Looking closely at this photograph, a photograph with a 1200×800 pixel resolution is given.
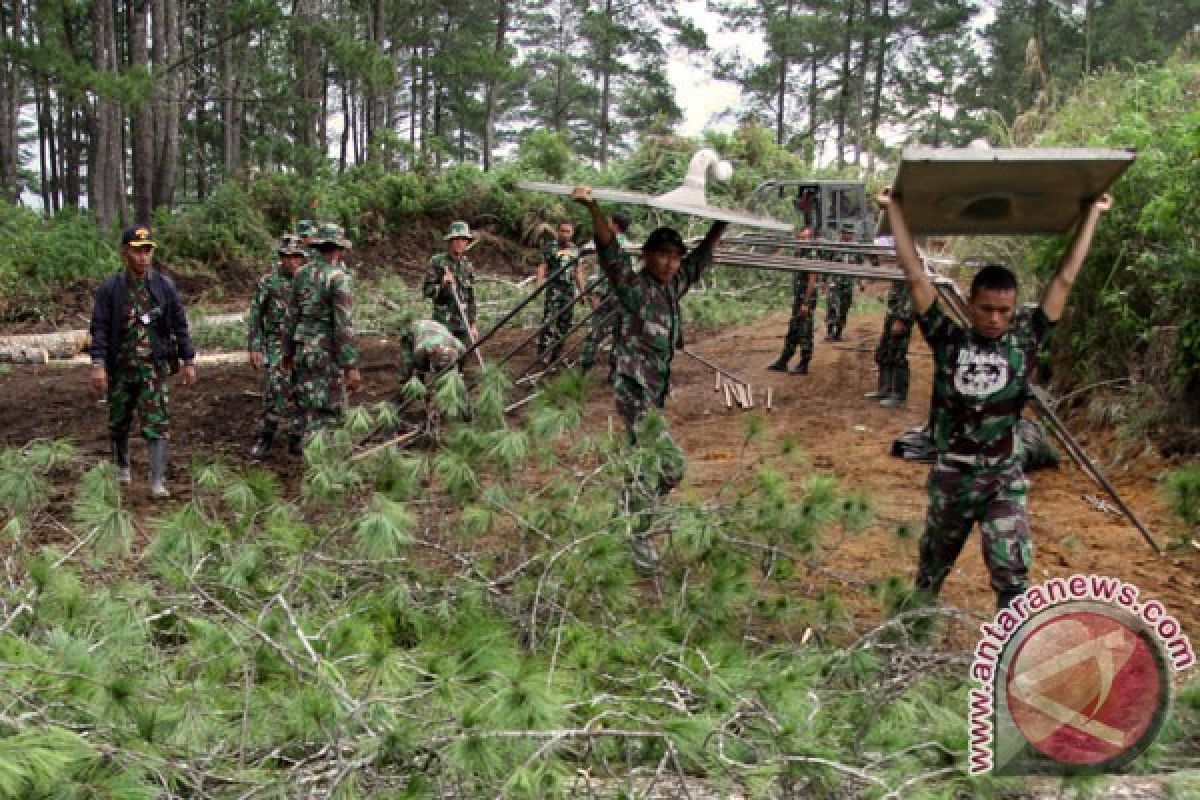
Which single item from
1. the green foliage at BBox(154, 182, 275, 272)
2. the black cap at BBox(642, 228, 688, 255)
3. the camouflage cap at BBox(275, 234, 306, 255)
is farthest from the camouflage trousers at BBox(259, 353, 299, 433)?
the green foliage at BBox(154, 182, 275, 272)

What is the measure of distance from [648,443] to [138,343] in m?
3.73

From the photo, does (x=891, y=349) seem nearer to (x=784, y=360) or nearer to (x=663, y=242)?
(x=784, y=360)

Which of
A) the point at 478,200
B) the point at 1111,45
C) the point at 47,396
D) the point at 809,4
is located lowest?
the point at 47,396

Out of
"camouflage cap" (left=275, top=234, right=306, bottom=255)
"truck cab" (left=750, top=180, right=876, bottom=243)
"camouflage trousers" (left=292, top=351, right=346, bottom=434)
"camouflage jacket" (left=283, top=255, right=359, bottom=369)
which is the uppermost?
"truck cab" (left=750, top=180, right=876, bottom=243)

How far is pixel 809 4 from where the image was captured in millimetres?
34375

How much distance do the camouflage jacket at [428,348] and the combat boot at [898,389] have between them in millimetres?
4206

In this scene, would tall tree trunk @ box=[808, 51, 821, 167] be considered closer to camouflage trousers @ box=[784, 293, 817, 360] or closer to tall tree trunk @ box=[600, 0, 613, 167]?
tall tree trunk @ box=[600, 0, 613, 167]

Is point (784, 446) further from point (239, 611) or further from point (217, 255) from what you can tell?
point (217, 255)

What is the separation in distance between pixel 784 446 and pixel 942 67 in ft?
108

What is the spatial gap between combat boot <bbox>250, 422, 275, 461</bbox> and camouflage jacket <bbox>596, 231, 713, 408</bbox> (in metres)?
3.65

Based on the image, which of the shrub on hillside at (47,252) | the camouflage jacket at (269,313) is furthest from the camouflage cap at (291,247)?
the shrub on hillside at (47,252)

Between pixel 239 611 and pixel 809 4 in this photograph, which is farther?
pixel 809 4

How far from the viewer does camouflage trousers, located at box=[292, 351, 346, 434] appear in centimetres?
714

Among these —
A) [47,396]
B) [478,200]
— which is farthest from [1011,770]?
[478,200]
